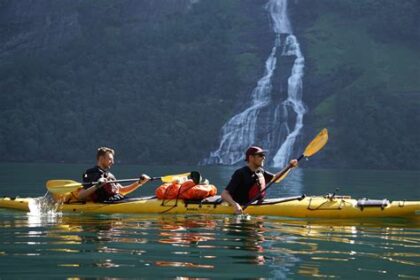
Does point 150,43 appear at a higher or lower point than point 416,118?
higher

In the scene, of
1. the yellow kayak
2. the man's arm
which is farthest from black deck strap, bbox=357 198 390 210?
the man's arm

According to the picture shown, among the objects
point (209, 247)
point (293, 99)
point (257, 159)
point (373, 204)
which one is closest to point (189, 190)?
point (257, 159)

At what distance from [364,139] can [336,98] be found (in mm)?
11687

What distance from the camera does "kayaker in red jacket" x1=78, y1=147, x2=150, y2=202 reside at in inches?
689

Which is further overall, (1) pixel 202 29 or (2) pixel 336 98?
(1) pixel 202 29

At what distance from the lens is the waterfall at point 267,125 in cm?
10069

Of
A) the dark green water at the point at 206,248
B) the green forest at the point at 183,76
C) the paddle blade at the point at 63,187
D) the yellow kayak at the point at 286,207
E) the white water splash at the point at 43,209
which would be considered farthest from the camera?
the green forest at the point at 183,76

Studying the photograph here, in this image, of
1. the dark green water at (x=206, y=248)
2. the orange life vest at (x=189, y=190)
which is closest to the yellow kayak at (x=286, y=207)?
the orange life vest at (x=189, y=190)

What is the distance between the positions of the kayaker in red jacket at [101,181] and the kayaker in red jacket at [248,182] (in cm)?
251

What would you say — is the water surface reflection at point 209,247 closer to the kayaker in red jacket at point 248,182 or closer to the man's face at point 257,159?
the kayaker in red jacket at point 248,182

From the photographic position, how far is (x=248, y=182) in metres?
16.3

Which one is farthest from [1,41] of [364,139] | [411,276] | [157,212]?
[411,276]

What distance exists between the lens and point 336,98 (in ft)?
384

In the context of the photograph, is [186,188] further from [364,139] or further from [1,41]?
[1,41]
